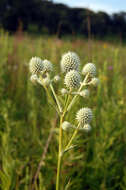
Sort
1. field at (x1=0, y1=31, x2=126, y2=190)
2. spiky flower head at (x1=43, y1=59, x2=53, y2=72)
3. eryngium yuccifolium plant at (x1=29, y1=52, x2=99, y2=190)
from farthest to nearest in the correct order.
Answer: field at (x1=0, y1=31, x2=126, y2=190)
spiky flower head at (x1=43, y1=59, x2=53, y2=72)
eryngium yuccifolium plant at (x1=29, y1=52, x2=99, y2=190)

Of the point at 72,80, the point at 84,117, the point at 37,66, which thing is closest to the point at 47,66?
the point at 37,66

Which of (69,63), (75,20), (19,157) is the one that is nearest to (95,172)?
(19,157)

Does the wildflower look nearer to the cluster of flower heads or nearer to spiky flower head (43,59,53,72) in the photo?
the cluster of flower heads

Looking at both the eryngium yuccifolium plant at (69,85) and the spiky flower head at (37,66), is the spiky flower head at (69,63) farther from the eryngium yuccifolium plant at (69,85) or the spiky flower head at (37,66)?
the spiky flower head at (37,66)

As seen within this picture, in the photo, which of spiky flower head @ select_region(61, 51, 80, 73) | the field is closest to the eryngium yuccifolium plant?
spiky flower head @ select_region(61, 51, 80, 73)

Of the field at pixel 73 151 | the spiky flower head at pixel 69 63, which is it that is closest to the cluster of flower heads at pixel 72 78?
the spiky flower head at pixel 69 63

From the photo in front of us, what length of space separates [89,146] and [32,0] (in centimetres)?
2865

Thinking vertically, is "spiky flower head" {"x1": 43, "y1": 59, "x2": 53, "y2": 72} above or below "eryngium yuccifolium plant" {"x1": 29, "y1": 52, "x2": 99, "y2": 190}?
above

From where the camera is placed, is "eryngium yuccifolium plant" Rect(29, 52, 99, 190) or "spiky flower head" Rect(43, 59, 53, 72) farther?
"spiky flower head" Rect(43, 59, 53, 72)

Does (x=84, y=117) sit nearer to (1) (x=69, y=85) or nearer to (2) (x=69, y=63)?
(1) (x=69, y=85)

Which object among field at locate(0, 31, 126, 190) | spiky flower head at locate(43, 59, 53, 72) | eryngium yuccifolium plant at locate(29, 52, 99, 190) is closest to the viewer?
eryngium yuccifolium plant at locate(29, 52, 99, 190)

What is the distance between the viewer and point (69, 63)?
1.00m

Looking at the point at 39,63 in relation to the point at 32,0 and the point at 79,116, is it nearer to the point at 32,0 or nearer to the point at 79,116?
the point at 79,116

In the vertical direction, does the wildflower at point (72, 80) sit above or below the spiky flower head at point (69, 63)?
below
